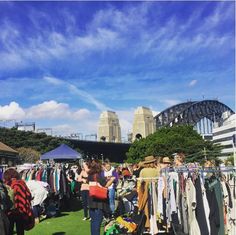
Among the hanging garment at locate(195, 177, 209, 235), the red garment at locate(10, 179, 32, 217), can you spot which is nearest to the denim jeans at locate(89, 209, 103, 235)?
the red garment at locate(10, 179, 32, 217)

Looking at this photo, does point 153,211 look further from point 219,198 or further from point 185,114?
point 185,114

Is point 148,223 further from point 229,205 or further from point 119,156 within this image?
point 119,156

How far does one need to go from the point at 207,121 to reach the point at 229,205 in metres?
175

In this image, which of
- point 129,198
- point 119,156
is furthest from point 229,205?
point 119,156

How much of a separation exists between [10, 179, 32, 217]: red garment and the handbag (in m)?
1.20

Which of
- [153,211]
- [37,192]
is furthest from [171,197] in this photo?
[37,192]

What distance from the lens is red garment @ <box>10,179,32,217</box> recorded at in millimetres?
7691

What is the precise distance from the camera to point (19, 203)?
7.70m

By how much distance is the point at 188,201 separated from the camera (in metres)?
7.54

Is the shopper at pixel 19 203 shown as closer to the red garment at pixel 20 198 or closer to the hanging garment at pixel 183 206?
the red garment at pixel 20 198

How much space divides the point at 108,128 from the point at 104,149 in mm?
20333

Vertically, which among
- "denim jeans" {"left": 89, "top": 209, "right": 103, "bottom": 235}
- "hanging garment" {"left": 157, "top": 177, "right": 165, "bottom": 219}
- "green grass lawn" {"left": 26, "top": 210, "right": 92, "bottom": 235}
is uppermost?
"hanging garment" {"left": 157, "top": 177, "right": 165, "bottom": 219}

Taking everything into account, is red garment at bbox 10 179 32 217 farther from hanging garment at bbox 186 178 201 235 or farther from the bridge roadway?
the bridge roadway

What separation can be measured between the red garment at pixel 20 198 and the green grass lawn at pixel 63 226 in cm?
321
